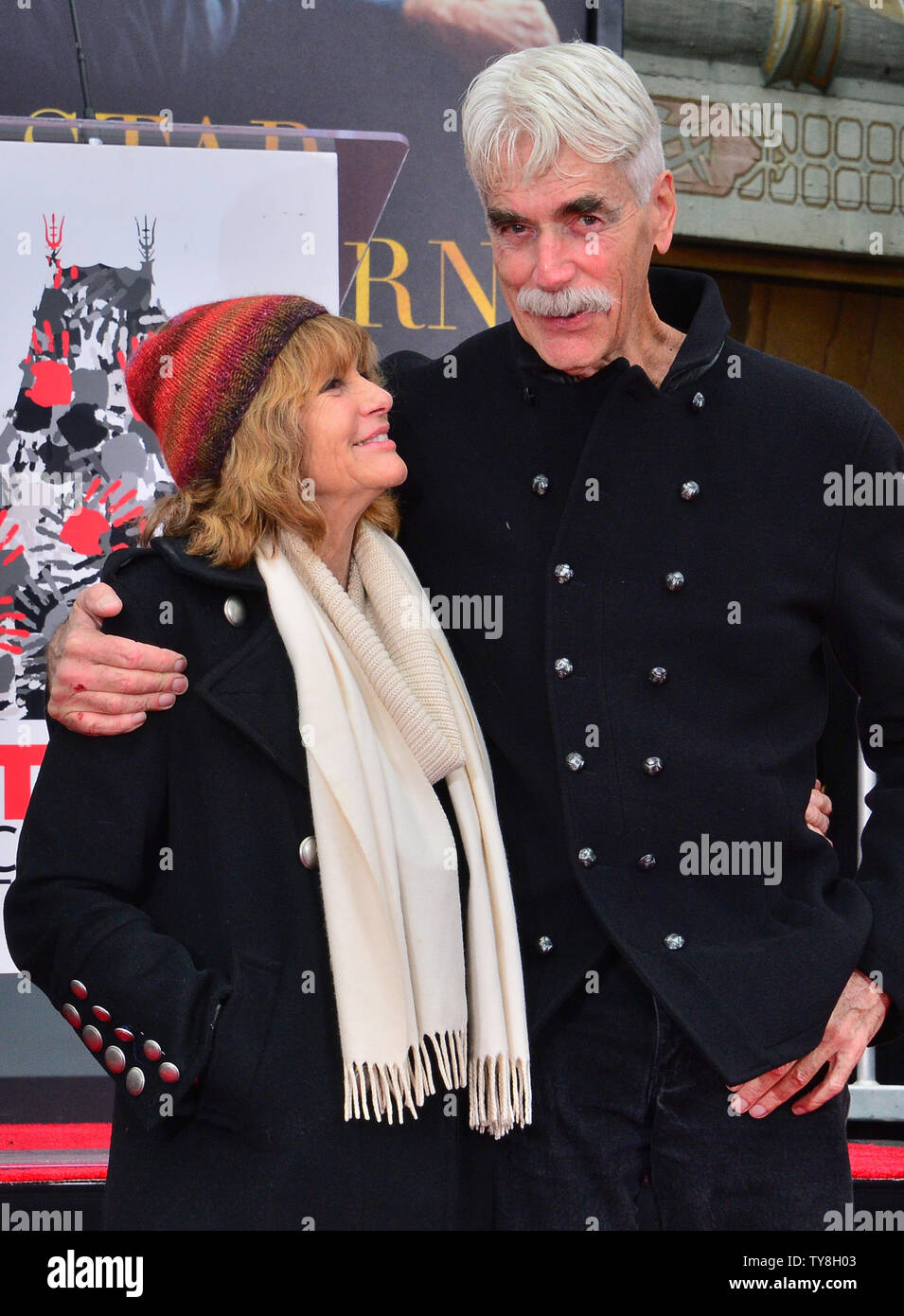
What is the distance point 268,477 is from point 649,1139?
1.06 meters

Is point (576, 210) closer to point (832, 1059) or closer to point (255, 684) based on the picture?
point (255, 684)

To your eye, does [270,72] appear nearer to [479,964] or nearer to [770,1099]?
[479,964]

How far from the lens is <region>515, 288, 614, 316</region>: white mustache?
2.01 metres

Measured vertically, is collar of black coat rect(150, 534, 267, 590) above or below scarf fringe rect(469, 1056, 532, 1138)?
above

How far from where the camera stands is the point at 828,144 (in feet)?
17.4

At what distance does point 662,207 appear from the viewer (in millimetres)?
2143

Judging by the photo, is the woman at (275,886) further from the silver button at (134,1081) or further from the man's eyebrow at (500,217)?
the man's eyebrow at (500,217)

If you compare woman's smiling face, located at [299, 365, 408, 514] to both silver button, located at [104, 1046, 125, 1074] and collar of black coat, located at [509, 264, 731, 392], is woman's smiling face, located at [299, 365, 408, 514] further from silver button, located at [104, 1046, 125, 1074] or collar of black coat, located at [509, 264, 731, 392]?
silver button, located at [104, 1046, 125, 1074]

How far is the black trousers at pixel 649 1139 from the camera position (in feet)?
6.36

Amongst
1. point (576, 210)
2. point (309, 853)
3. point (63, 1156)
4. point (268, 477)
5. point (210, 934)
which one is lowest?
point (63, 1156)

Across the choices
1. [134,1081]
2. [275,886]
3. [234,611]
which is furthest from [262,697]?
[134,1081]

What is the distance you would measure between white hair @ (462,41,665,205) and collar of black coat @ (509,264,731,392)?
192 mm

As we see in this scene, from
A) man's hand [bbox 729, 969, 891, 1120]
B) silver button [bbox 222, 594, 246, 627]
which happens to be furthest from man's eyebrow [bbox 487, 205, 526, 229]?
man's hand [bbox 729, 969, 891, 1120]
